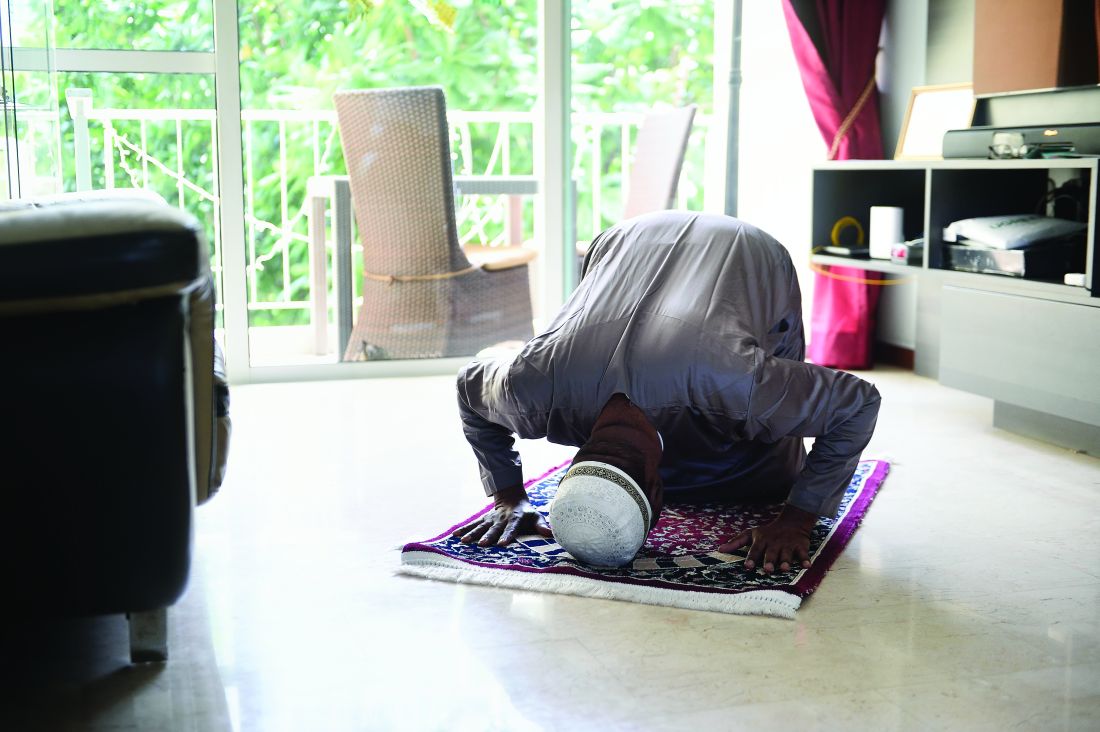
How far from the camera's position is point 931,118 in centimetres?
424

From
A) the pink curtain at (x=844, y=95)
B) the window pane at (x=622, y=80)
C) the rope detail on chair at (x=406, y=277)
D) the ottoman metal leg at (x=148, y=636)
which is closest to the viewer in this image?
the ottoman metal leg at (x=148, y=636)

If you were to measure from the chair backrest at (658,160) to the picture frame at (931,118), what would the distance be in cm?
80

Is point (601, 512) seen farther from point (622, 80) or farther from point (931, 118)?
point (622, 80)

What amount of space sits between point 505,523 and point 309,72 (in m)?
2.49

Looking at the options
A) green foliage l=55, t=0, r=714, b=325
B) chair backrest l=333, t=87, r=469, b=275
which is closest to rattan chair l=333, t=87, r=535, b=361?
chair backrest l=333, t=87, r=469, b=275

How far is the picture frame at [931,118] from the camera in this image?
13.4 ft

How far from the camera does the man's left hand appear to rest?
2.24 metres

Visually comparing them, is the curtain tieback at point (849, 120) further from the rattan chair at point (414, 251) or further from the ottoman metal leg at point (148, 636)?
the ottoman metal leg at point (148, 636)

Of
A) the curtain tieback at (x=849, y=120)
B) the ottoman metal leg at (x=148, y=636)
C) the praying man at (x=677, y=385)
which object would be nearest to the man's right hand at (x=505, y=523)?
the praying man at (x=677, y=385)

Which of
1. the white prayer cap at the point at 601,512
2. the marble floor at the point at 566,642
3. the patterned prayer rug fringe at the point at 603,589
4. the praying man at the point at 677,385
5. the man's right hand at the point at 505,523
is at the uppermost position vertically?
the praying man at the point at 677,385

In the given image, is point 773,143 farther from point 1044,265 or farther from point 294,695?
point 294,695

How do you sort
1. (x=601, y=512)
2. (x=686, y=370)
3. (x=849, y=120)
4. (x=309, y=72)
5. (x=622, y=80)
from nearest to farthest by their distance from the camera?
(x=601, y=512), (x=686, y=370), (x=309, y=72), (x=849, y=120), (x=622, y=80)

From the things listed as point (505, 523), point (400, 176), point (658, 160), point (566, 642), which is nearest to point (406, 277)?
point (400, 176)

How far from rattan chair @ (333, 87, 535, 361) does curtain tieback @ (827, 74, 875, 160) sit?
125 centimetres
